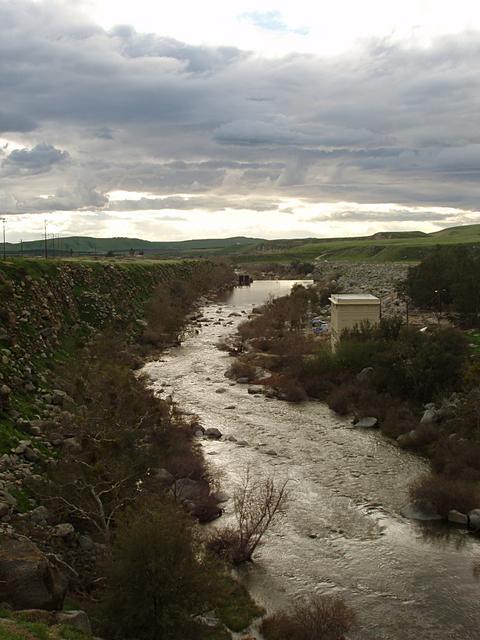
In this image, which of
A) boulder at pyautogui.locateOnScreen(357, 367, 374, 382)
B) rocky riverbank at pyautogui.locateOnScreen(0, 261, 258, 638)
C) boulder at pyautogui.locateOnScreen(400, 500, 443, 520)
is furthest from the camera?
boulder at pyautogui.locateOnScreen(357, 367, 374, 382)

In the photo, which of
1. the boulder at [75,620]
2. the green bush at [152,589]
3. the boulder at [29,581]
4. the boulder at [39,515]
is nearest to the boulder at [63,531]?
the boulder at [39,515]

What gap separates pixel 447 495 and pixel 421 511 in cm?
110

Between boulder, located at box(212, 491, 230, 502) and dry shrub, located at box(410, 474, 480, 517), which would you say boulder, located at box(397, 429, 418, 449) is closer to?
dry shrub, located at box(410, 474, 480, 517)

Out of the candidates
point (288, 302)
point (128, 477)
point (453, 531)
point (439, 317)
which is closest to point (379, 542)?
point (453, 531)

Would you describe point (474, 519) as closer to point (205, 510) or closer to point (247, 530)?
point (247, 530)

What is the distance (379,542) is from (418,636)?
4775mm

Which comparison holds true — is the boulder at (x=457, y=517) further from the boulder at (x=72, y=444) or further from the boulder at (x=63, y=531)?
the boulder at (x=72, y=444)

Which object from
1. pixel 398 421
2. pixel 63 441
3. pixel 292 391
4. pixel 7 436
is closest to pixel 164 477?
pixel 63 441

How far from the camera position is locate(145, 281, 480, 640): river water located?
17.0m

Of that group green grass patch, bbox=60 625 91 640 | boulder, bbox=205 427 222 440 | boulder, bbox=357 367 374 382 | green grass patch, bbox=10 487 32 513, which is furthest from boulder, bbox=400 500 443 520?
boulder, bbox=357 367 374 382

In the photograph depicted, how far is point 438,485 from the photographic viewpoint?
22781 millimetres

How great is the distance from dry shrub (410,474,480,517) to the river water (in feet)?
2.78

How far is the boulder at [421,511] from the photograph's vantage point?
72.6 ft

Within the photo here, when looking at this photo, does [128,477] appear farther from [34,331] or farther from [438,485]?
[34,331]
